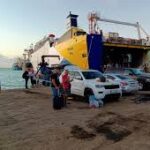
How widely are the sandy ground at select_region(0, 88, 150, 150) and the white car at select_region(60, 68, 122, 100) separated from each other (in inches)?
84.4

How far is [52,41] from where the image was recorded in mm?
37688

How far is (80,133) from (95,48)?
18.4 meters

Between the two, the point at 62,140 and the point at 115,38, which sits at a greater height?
the point at 115,38

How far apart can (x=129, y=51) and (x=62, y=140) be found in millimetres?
25272

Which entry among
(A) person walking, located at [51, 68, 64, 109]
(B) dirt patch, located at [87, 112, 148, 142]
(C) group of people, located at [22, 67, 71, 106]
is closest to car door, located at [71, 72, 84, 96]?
(C) group of people, located at [22, 67, 71, 106]

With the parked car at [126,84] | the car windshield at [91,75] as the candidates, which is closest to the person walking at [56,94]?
the car windshield at [91,75]

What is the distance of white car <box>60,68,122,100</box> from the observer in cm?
1506

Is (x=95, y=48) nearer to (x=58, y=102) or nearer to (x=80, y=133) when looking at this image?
(x=58, y=102)

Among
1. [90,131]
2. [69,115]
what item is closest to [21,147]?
[90,131]

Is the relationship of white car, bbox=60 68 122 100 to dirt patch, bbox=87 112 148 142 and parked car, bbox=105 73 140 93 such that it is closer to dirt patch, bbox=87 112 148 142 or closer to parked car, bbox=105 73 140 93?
parked car, bbox=105 73 140 93

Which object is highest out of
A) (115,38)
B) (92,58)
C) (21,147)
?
(115,38)

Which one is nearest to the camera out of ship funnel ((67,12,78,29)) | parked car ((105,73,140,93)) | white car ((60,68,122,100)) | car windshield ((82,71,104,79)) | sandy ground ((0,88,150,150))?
sandy ground ((0,88,150,150))

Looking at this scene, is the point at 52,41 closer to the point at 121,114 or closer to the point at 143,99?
the point at 143,99

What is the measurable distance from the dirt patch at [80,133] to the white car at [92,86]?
5.59 metres
